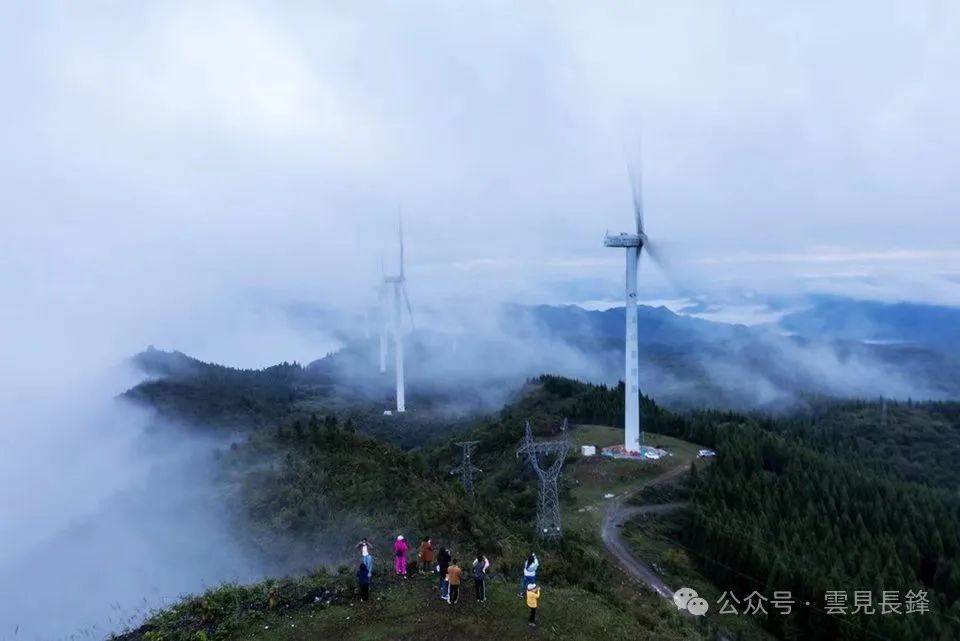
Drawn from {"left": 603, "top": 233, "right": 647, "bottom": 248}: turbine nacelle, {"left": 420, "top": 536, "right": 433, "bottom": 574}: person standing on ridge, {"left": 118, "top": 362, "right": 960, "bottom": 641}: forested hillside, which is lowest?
{"left": 118, "top": 362, "right": 960, "bottom": 641}: forested hillside

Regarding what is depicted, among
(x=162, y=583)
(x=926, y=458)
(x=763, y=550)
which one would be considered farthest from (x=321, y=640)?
(x=926, y=458)

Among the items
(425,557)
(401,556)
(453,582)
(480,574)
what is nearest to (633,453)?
(425,557)

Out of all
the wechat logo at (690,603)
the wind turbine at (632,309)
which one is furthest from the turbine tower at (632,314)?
the wechat logo at (690,603)

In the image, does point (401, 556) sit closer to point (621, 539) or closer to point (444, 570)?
point (444, 570)

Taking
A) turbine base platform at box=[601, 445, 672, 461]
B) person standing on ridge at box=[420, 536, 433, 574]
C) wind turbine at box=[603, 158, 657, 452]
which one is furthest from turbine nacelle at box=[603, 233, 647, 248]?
person standing on ridge at box=[420, 536, 433, 574]

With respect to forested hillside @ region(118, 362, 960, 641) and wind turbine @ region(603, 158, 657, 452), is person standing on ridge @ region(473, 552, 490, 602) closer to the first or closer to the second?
forested hillside @ region(118, 362, 960, 641)

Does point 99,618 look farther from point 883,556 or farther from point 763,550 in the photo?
point 883,556

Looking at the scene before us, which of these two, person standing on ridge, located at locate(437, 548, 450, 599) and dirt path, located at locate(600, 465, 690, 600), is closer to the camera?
person standing on ridge, located at locate(437, 548, 450, 599)
